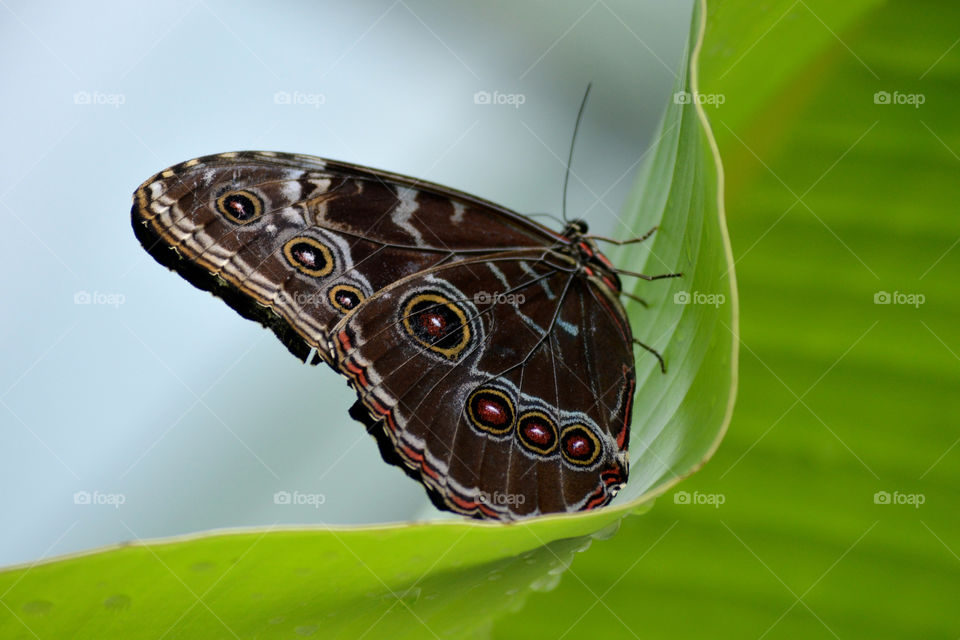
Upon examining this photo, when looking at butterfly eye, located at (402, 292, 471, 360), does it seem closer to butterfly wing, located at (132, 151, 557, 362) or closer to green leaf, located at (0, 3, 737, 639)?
butterfly wing, located at (132, 151, 557, 362)

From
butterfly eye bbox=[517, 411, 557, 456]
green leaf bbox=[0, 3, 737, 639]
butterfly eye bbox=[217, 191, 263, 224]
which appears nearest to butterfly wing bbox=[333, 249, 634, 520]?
butterfly eye bbox=[517, 411, 557, 456]

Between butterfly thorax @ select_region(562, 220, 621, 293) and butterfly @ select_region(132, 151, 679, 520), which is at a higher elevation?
butterfly thorax @ select_region(562, 220, 621, 293)

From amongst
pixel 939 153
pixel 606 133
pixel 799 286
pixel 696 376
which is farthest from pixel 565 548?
pixel 606 133

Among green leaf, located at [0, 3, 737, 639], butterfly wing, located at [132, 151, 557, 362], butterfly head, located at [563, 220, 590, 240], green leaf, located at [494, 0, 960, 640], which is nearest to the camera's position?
green leaf, located at [0, 3, 737, 639]

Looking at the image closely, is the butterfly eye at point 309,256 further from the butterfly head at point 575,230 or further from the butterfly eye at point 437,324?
Result: the butterfly head at point 575,230

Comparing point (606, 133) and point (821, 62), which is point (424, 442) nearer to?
point (821, 62)

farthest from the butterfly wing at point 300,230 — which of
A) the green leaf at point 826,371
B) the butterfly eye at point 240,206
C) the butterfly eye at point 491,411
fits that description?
the green leaf at point 826,371

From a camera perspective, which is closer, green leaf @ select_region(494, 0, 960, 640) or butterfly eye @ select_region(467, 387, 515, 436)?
green leaf @ select_region(494, 0, 960, 640)

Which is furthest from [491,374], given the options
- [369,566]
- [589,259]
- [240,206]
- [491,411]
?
[369,566]
